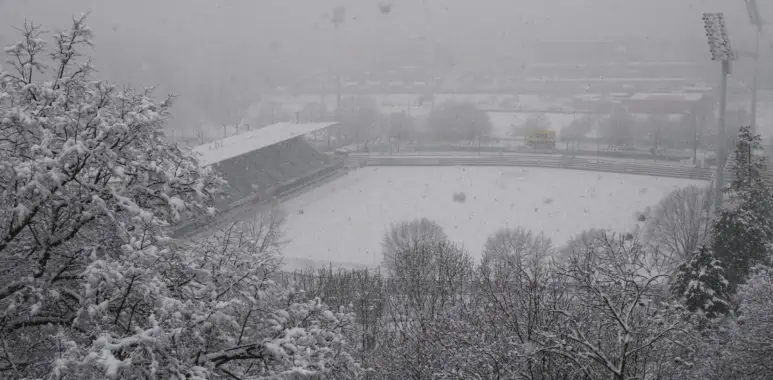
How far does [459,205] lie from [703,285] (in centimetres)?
1860

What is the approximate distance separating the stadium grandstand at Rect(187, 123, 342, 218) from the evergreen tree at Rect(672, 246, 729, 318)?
57.5 ft

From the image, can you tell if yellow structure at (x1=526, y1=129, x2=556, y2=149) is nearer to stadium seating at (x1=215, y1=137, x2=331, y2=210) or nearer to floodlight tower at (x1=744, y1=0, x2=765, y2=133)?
floodlight tower at (x1=744, y1=0, x2=765, y2=133)

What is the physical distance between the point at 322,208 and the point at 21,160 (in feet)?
82.6

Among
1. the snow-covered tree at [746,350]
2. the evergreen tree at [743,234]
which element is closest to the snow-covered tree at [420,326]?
the snow-covered tree at [746,350]

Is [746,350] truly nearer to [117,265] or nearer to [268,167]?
[117,265]

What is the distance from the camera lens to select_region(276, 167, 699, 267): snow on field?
24844mm

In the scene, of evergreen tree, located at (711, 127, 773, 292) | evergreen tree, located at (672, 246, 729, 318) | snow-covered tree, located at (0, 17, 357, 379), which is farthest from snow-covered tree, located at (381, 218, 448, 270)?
snow-covered tree, located at (0, 17, 357, 379)

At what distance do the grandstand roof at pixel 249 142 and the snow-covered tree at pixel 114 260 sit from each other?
2401 cm

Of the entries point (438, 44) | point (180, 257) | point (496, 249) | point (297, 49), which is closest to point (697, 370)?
point (180, 257)

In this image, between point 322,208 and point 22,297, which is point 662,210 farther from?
point 22,297

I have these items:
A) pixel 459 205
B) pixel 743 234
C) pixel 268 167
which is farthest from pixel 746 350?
pixel 268 167

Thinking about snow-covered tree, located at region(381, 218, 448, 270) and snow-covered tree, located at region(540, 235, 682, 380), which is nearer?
snow-covered tree, located at region(540, 235, 682, 380)

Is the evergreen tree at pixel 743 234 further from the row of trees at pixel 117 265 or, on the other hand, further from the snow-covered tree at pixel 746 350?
the row of trees at pixel 117 265

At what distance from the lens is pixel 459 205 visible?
30000 mm
